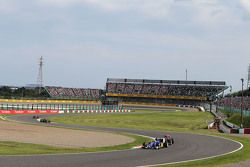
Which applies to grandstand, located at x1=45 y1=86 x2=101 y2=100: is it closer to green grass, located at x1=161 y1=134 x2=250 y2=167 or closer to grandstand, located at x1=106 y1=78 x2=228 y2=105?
grandstand, located at x1=106 y1=78 x2=228 y2=105

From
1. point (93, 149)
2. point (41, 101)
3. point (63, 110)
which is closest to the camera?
point (93, 149)

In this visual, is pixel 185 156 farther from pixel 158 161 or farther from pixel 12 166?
pixel 12 166

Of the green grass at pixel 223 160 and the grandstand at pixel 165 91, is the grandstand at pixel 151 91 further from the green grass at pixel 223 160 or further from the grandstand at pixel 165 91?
the green grass at pixel 223 160

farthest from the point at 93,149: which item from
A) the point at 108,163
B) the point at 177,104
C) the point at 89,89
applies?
the point at 89,89

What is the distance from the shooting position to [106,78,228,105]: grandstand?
167500 mm

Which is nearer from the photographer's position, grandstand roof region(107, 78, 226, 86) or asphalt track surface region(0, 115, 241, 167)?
asphalt track surface region(0, 115, 241, 167)

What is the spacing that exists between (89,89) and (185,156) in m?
166

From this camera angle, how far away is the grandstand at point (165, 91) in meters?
168

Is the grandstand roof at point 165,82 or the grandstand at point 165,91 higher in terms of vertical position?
the grandstand roof at point 165,82

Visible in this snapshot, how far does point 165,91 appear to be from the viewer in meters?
173

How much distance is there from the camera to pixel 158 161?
23.6 m

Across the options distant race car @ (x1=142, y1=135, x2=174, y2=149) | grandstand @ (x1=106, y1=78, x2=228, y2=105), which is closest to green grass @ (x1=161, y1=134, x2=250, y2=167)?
distant race car @ (x1=142, y1=135, x2=174, y2=149)

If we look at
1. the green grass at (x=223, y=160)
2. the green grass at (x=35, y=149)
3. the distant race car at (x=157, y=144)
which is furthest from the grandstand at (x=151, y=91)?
the green grass at (x=223, y=160)

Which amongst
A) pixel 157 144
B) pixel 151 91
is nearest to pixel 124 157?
pixel 157 144
